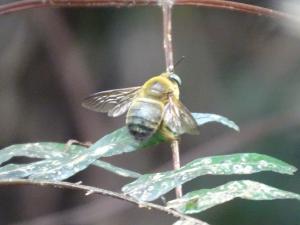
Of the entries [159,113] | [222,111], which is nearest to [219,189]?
[159,113]

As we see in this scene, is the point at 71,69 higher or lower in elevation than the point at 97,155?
higher

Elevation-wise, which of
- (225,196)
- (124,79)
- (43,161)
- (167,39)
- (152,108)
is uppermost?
(124,79)

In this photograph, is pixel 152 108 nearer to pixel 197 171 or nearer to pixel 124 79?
pixel 197 171

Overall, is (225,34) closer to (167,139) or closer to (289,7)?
(289,7)

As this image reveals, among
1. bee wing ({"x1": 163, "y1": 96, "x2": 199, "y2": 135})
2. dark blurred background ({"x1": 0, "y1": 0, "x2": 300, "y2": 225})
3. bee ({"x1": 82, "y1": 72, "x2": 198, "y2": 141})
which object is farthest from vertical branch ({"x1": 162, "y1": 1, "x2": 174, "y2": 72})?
dark blurred background ({"x1": 0, "y1": 0, "x2": 300, "y2": 225})

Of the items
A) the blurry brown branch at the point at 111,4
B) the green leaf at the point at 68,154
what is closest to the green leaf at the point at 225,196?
the green leaf at the point at 68,154

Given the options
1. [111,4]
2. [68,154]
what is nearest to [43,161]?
[68,154]
